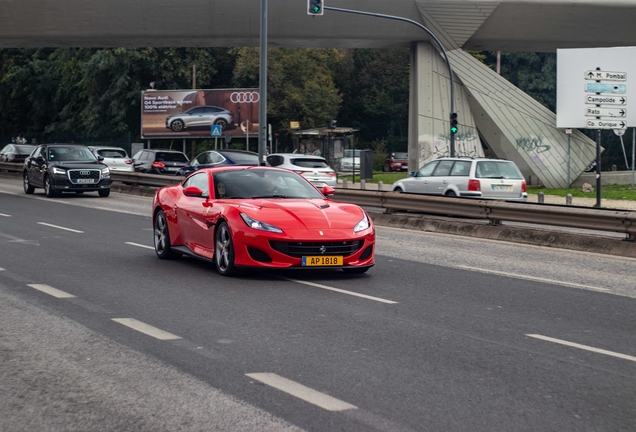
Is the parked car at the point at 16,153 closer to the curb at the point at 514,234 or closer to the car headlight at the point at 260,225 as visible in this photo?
the curb at the point at 514,234

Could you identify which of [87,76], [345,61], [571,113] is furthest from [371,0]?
[345,61]

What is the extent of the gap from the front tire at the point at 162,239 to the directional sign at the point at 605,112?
11.1 meters

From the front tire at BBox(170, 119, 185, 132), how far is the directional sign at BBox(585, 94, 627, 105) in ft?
150

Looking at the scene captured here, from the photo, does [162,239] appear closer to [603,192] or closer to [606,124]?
[606,124]

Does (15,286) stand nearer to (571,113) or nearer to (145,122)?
(571,113)

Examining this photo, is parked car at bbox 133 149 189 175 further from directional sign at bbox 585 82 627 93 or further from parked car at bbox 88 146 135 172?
directional sign at bbox 585 82 627 93

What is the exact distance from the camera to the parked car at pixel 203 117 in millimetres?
63088

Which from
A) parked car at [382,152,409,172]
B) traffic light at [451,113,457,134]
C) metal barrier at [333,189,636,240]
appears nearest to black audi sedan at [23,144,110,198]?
metal barrier at [333,189,636,240]

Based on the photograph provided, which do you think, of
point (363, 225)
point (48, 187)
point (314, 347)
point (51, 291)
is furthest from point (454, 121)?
point (314, 347)

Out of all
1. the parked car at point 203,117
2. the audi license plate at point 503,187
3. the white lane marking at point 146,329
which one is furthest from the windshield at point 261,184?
the parked car at point 203,117

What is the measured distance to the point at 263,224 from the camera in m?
10.8

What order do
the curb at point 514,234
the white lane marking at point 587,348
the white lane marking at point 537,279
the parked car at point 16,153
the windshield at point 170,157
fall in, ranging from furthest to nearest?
the parked car at point 16,153 → the windshield at point 170,157 → the curb at point 514,234 → the white lane marking at point 537,279 → the white lane marking at point 587,348

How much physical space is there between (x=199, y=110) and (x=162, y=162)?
2479cm

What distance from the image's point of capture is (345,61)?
7856 centimetres
